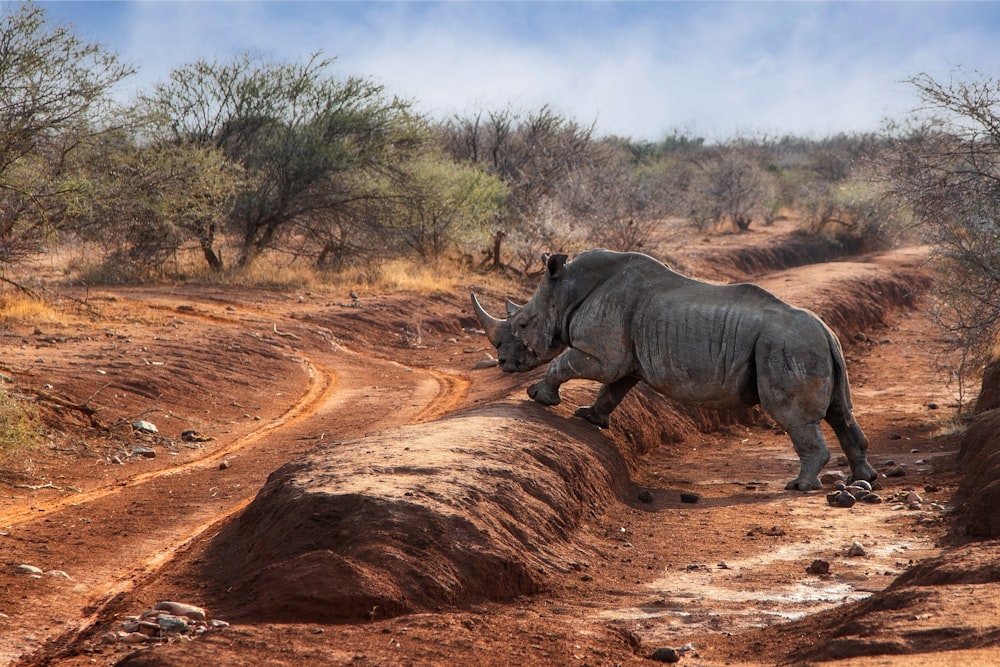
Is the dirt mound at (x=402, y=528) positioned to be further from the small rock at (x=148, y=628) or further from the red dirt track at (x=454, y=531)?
the small rock at (x=148, y=628)

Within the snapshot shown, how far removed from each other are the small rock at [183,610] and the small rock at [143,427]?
636cm

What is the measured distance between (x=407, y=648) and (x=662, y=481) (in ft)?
18.8

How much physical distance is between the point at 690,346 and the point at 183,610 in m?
5.53

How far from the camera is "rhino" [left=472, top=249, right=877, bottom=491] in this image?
10.1 meters

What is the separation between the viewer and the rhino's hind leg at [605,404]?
10891 millimetres

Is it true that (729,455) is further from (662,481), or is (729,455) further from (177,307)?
(177,307)

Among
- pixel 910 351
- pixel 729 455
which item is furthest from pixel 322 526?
pixel 910 351

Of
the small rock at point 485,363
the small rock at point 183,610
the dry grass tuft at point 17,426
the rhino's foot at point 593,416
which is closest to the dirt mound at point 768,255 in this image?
the small rock at point 485,363

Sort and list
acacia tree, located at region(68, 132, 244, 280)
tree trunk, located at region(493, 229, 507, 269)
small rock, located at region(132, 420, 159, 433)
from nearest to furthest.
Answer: small rock, located at region(132, 420, 159, 433) → acacia tree, located at region(68, 132, 244, 280) → tree trunk, located at region(493, 229, 507, 269)

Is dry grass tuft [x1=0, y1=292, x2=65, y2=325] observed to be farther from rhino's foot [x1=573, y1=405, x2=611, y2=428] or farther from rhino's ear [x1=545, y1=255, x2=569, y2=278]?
rhino's foot [x1=573, y1=405, x2=611, y2=428]

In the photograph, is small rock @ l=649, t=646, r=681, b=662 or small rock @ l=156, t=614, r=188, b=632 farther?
small rock @ l=156, t=614, r=188, b=632

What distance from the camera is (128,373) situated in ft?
45.7

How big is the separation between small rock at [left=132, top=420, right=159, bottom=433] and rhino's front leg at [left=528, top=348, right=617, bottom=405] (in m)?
4.60

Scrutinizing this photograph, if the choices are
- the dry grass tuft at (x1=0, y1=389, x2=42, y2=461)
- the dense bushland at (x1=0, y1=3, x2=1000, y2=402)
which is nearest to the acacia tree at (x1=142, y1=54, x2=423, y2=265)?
the dense bushland at (x1=0, y1=3, x2=1000, y2=402)
